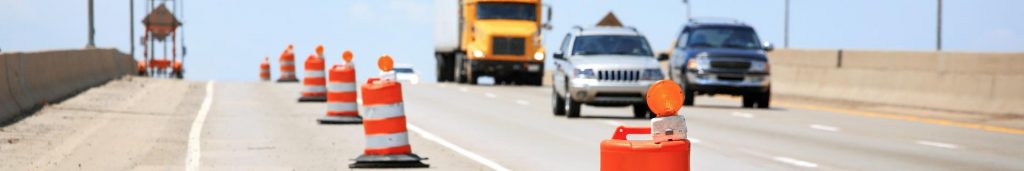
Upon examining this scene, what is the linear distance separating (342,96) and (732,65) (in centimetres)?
987

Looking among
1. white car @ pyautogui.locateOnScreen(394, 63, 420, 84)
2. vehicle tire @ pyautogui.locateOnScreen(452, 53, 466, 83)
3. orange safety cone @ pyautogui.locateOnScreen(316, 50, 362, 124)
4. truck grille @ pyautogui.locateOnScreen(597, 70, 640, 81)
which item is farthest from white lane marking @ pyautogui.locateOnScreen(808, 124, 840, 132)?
white car @ pyautogui.locateOnScreen(394, 63, 420, 84)

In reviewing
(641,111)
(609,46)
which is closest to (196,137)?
(641,111)

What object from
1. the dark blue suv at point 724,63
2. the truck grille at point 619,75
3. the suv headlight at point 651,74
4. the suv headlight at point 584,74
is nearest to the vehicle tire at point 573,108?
the suv headlight at point 584,74

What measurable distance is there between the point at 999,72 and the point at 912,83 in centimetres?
362

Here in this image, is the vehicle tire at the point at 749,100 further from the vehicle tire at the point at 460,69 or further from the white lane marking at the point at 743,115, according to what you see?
the vehicle tire at the point at 460,69

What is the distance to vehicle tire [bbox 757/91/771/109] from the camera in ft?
110

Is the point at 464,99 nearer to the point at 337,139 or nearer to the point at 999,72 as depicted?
the point at 999,72

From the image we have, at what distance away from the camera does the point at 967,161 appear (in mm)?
18672

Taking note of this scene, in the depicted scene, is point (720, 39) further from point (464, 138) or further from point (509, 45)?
point (509, 45)

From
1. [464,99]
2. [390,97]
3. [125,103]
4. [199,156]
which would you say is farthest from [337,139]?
[464,99]

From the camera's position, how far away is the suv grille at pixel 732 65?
1328 inches

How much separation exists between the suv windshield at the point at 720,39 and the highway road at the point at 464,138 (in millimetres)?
1049

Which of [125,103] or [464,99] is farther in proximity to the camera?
[464,99]

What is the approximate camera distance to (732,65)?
111ft
